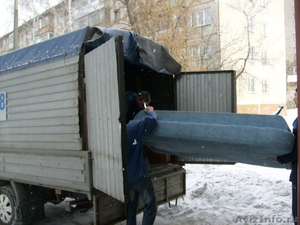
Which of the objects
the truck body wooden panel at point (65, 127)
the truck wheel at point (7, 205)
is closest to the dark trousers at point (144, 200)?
the truck body wooden panel at point (65, 127)

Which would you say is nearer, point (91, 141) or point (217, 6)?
point (91, 141)

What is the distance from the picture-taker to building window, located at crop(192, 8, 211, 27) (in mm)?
10805

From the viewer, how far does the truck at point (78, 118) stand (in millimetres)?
3090

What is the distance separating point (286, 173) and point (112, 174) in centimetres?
533

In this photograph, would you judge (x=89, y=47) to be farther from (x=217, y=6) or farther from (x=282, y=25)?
(x=282, y=25)

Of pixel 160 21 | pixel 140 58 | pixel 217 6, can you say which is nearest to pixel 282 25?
pixel 217 6

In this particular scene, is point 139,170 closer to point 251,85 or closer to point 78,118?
point 78,118

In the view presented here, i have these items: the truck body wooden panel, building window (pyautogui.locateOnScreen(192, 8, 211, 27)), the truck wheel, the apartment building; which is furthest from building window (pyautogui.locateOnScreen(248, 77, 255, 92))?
the truck wheel

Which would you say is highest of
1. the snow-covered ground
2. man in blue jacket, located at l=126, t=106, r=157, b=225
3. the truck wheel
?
man in blue jacket, located at l=126, t=106, r=157, b=225

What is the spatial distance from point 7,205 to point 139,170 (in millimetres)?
2342

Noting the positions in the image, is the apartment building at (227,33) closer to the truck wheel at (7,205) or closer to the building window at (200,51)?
the building window at (200,51)

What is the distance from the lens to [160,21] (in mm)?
9961

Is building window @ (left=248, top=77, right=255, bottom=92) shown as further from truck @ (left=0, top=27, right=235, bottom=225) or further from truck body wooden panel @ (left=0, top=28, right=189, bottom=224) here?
truck body wooden panel @ (left=0, top=28, right=189, bottom=224)

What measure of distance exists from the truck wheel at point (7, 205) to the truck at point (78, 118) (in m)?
0.01
